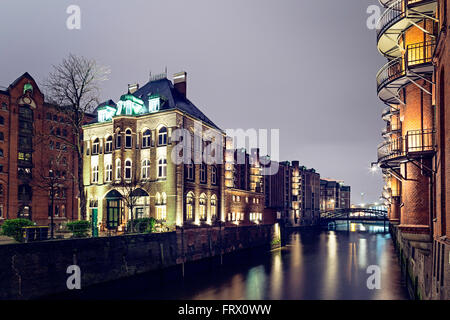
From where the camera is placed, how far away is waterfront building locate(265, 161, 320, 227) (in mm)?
114312

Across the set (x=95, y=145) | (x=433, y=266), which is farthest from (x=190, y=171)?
(x=433, y=266)

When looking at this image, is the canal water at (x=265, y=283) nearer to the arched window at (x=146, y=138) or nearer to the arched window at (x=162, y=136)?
the arched window at (x=162, y=136)

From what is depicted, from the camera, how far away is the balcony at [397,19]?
16.9 meters

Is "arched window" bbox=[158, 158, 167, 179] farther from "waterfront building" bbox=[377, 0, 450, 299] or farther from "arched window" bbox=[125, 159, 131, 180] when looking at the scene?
"waterfront building" bbox=[377, 0, 450, 299]

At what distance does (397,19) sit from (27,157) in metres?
58.7

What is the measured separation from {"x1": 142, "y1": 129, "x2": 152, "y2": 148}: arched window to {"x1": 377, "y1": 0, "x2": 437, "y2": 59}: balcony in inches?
1083

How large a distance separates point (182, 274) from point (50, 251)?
14.9 metres

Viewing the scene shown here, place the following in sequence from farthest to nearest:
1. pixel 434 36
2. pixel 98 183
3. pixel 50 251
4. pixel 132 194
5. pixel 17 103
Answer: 1. pixel 17 103
2. pixel 98 183
3. pixel 132 194
4. pixel 50 251
5. pixel 434 36

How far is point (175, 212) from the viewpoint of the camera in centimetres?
3738

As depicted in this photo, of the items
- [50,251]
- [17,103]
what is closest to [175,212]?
[50,251]

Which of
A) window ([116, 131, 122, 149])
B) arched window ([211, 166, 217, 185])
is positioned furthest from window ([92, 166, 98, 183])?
arched window ([211, 166, 217, 185])
